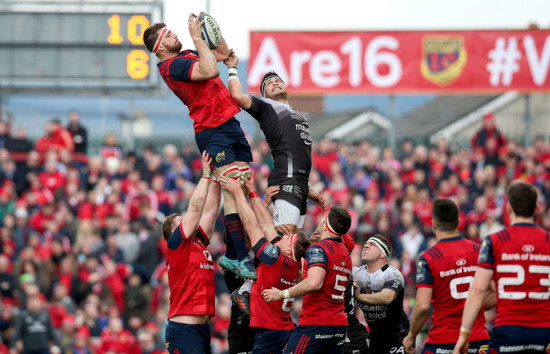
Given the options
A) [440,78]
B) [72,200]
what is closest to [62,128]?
[72,200]

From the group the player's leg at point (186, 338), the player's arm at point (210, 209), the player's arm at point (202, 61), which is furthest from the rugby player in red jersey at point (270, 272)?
the player's arm at point (202, 61)

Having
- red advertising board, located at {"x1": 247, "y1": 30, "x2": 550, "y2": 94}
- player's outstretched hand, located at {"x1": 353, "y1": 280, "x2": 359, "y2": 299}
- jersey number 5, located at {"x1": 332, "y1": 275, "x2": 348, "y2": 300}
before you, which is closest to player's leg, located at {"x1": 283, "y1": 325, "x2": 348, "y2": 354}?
jersey number 5, located at {"x1": 332, "y1": 275, "x2": 348, "y2": 300}

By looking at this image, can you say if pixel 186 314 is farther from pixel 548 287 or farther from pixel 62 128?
pixel 62 128

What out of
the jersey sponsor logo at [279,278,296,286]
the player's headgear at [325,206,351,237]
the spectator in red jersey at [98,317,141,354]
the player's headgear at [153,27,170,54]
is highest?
the player's headgear at [153,27,170,54]

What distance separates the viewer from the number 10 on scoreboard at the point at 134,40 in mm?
19500

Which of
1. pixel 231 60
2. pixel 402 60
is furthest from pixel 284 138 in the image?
pixel 402 60

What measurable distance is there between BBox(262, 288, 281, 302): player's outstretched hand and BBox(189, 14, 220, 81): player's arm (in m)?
2.39

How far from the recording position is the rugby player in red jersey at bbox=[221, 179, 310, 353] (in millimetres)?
9625

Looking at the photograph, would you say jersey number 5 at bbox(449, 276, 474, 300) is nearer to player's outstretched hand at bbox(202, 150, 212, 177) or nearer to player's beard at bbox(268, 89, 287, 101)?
player's outstretched hand at bbox(202, 150, 212, 177)

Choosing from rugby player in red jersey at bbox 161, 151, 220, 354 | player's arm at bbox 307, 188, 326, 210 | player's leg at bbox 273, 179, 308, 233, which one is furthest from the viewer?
player's arm at bbox 307, 188, 326, 210

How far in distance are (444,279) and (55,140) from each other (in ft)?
49.6

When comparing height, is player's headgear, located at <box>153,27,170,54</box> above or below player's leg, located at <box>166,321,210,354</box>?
above

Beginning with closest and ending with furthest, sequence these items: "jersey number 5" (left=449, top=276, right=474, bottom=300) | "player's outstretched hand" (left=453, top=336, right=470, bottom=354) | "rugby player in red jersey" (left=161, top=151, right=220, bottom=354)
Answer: "player's outstretched hand" (left=453, top=336, right=470, bottom=354)
"jersey number 5" (left=449, top=276, right=474, bottom=300)
"rugby player in red jersey" (left=161, top=151, right=220, bottom=354)

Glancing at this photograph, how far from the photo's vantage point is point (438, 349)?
880cm
